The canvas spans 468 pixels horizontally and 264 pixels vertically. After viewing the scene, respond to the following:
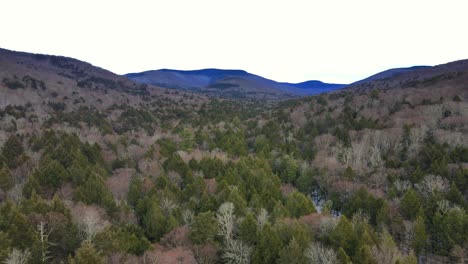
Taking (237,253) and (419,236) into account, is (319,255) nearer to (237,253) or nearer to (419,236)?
(237,253)

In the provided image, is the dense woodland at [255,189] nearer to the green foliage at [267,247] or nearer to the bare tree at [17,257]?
the green foliage at [267,247]

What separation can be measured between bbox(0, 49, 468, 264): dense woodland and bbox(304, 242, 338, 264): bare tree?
0.53 feet

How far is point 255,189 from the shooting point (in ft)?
203

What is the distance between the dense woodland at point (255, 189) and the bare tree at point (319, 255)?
0.16m

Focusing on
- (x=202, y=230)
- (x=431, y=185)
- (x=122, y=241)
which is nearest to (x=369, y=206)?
(x=431, y=185)

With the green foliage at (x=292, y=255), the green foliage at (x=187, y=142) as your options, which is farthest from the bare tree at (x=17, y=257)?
the green foliage at (x=187, y=142)

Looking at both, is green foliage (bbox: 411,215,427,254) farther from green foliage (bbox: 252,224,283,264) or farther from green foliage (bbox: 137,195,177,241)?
green foliage (bbox: 137,195,177,241)

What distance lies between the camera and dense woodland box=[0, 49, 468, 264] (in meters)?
39.0

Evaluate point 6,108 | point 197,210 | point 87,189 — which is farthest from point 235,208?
point 6,108

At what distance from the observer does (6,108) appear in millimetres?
132125

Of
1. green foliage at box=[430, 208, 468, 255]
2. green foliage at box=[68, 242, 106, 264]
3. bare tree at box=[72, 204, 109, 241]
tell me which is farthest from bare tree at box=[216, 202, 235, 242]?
green foliage at box=[430, 208, 468, 255]

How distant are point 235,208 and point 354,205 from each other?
67.2ft

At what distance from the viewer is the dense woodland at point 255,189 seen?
128 ft

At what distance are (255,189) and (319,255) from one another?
23.2 meters
